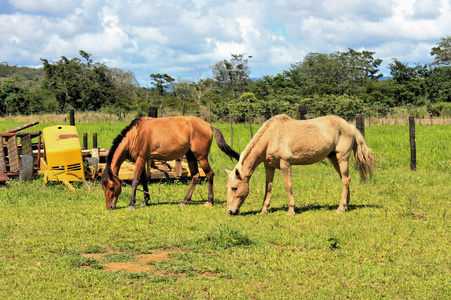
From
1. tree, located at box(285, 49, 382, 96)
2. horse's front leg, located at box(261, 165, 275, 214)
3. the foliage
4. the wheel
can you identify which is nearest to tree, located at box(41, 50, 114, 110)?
the foliage

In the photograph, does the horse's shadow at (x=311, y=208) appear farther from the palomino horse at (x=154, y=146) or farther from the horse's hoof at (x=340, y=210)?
the palomino horse at (x=154, y=146)

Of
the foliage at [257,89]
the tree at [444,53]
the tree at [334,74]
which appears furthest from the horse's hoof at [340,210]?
the tree at [444,53]

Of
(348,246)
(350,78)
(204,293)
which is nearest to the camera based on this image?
(204,293)

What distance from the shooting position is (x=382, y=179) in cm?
1166

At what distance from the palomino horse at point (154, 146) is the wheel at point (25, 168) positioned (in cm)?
337

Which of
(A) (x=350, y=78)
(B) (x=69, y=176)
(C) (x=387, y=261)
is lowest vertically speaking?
(C) (x=387, y=261)

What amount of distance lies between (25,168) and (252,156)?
20.9 feet

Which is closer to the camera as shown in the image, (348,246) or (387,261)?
(387,261)

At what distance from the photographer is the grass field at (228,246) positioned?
4.84 meters

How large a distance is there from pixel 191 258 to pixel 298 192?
5.05 m

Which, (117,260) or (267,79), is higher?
(267,79)

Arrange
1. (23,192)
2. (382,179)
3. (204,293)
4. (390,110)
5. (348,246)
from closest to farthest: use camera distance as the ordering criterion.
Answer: (204,293)
(348,246)
(23,192)
(382,179)
(390,110)

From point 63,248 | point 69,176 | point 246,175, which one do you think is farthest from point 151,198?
point 63,248

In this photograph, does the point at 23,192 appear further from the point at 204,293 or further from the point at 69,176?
the point at 204,293
